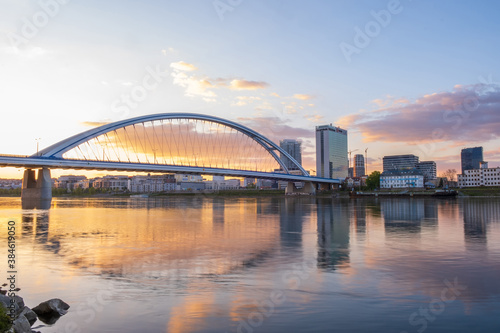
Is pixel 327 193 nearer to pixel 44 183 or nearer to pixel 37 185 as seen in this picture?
pixel 44 183

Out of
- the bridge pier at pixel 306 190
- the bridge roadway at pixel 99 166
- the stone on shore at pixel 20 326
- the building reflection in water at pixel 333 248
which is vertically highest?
the bridge roadway at pixel 99 166

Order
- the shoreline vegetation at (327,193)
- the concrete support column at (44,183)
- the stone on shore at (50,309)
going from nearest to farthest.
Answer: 1. the stone on shore at (50,309)
2. the concrete support column at (44,183)
3. the shoreline vegetation at (327,193)

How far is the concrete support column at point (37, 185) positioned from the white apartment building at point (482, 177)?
431 ft

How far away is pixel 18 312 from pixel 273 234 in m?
15.2

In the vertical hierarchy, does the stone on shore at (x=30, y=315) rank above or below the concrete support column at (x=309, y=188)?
below

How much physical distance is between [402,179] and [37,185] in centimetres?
10409

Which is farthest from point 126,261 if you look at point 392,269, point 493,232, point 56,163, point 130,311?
point 56,163

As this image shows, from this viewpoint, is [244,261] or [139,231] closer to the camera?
[244,261]

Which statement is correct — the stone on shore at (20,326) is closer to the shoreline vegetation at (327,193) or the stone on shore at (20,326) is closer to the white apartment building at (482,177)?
the shoreline vegetation at (327,193)

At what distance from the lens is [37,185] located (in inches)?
2491

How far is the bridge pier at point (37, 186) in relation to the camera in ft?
203

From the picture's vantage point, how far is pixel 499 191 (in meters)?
94.0

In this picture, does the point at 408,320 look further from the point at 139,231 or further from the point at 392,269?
the point at 139,231

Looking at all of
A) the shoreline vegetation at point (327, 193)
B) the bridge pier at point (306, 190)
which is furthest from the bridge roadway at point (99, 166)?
A: the shoreline vegetation at point (327, 193)
